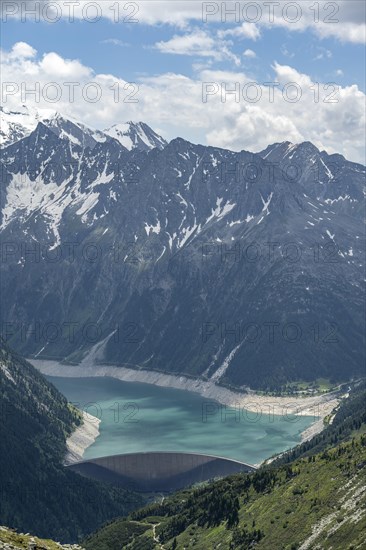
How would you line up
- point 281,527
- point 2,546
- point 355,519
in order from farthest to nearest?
point 281,527
point 355,519
point 2,546

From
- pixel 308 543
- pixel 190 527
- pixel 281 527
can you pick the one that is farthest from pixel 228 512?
pixel 308 543

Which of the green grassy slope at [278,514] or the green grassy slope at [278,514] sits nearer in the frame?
the green grassy slope at [278,514]

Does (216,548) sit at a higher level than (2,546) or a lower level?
lower

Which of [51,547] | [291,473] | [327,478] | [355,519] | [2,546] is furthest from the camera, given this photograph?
[291,473]

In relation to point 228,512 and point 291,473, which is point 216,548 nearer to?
point 228,512

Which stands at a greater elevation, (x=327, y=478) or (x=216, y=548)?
(x=327, y=478)

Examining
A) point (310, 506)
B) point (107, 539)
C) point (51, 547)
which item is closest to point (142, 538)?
point (107, 539)

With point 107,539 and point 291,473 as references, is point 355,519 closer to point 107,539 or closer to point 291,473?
point 291,473

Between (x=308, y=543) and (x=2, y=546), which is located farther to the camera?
(x=308, y=543)

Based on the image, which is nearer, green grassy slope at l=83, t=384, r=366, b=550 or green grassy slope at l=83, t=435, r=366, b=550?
green grassy slope at l=83, t=384, r=366, b=550
